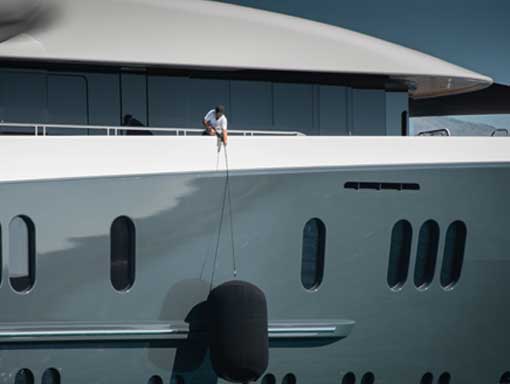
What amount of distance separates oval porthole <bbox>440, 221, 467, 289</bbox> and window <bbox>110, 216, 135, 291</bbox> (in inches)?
165

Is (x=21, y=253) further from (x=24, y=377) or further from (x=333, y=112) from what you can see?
(x=333, y=112)

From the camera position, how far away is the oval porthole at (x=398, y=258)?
1138cm

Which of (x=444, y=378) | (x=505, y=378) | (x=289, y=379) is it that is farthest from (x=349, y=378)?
(x=505, y=378)

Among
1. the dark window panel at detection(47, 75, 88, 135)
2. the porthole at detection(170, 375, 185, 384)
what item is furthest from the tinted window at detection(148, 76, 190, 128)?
the porthole at detection(170, 375, 185, 384)

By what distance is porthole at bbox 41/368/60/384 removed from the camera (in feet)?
32.5

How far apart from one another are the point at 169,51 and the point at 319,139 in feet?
9.05

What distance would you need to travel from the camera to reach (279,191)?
35.5ft

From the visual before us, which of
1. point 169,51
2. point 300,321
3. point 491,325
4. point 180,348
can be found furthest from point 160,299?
point 491,325

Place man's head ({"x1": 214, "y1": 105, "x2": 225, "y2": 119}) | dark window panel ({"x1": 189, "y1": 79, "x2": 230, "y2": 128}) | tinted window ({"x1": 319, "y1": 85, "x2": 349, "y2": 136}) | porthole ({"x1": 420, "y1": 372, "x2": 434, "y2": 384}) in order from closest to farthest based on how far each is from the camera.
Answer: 1. man's head ({"x1": 214, "y1": 105, "x2": 225, "y2": 119})
2. porthole ({"x1": 420, "y1": 372, "x2": 434, "y2": 384})
3. dark window panel ({"x1": 189, "y1": 79, "x2": 230, "y2": 128})
4. tinted window ({"x1": 319, "y1": 85, "x2": 349, "y2": 136})

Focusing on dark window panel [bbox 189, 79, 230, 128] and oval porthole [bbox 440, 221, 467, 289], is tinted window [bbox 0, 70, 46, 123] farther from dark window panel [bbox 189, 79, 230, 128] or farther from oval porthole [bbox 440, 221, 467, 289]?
oval porthole [bbox 440, 221, 467, 289]

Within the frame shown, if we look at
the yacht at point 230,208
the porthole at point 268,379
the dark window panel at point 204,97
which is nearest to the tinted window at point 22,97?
the yacht at point 230,208

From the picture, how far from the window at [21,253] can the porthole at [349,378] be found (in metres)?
4.12

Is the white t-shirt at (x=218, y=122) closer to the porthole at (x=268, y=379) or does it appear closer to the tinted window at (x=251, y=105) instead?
the tinted window at (x=251, y=105)

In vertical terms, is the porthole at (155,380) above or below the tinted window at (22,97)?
below
